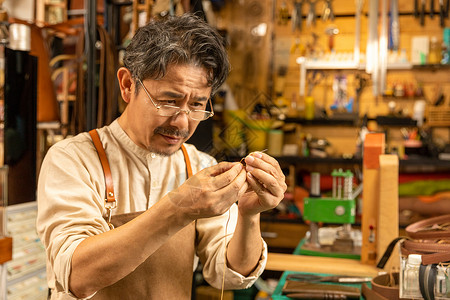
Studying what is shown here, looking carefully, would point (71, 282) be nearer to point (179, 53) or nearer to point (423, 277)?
point (179, 53)

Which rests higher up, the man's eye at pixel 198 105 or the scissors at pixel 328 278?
the man's eye at pixel 198 105

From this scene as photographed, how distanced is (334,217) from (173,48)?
67.4 inches

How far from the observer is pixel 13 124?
2869mm

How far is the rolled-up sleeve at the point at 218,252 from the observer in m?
1.45

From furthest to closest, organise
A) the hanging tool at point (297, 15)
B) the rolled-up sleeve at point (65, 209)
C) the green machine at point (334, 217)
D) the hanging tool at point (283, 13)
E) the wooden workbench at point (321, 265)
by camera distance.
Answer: the hanging tool at point (283, 13), the hanging tool at point (297, 15), the green machine at point (334, 217), the wooden workbench at point (321, 265), the rolled-up sleeve at point (65, 209)

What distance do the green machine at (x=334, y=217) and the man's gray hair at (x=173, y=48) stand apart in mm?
1529

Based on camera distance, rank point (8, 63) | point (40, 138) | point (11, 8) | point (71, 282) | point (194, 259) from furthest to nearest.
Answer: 1. point (11, 8)
2. point (40, 138)
3. point (8, 63)
4. point (194, 259)
5. point (71, 282)

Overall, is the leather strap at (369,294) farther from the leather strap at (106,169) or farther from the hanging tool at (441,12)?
the hanging tool at (441,12)

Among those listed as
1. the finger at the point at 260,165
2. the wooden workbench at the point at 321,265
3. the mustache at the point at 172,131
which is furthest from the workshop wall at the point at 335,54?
the finger at the point at 260,165

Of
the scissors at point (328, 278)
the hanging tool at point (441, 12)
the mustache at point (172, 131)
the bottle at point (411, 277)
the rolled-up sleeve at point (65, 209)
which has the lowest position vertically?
the scissors at point (328, 278)

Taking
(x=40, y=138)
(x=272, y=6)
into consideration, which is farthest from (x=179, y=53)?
(x=272, y=6)

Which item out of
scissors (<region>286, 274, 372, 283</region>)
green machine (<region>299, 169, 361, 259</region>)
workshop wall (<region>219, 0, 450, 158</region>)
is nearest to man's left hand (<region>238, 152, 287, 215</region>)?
scissors (<region>286, 274, 372, 283</region>)

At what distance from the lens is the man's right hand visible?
1028 mm

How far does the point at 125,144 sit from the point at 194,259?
463 millimetres
